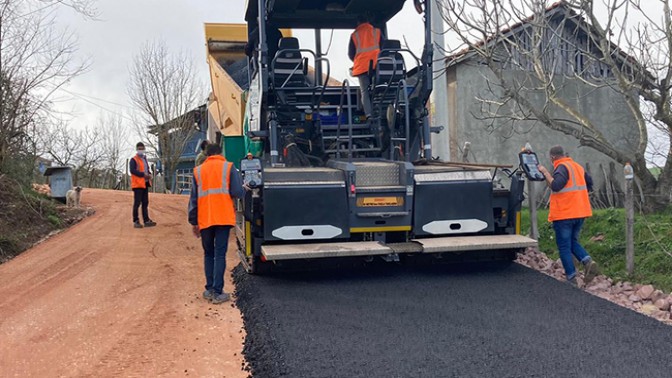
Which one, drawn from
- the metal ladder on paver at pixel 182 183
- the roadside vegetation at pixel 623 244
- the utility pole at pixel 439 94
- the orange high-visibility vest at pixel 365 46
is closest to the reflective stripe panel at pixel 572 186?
the roadside vegetation at pixel 623 244

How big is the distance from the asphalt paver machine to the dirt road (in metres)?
0.88

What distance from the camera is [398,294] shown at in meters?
5.30

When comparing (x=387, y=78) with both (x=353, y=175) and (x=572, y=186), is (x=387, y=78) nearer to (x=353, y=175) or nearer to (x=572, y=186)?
(x=353, y=175)

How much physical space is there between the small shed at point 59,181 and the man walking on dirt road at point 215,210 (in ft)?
24.6

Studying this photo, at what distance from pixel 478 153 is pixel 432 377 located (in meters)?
12.6

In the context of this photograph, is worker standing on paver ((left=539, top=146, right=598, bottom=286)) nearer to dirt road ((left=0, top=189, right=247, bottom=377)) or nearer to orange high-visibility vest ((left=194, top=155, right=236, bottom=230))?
orange high-visibility vest ((left=194, top=155, right=236, bottom=230))

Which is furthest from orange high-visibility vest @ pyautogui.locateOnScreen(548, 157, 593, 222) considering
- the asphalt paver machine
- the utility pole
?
the utility pole

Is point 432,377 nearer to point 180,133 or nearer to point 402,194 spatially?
point 402,194

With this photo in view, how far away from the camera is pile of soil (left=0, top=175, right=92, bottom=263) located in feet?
28.0

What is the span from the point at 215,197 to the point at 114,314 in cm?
125

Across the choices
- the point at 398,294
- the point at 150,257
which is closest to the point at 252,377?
the point at 398,294

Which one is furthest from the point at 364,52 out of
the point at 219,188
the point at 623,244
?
the point at 623,244

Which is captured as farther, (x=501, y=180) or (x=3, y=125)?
(x=3, y=125)

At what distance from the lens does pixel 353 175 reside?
577cm
